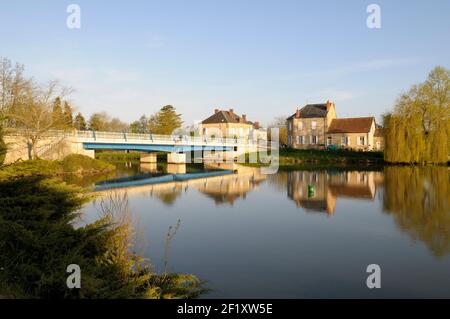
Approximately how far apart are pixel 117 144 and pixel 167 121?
Answer: 114 feet

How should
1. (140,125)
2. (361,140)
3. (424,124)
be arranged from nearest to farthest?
1. (424,124)
2. (361,140)
3. (140,125)

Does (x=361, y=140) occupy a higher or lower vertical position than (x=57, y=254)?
higher

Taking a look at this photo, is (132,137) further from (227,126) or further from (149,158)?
(227,126)

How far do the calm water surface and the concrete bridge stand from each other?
17.3 metres

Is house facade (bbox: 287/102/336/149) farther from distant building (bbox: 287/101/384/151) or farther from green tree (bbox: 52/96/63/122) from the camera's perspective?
green tree (bbox: 52/96/63/122)

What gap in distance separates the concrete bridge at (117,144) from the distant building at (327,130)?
14546 millimetres

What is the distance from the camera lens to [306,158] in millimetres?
61375

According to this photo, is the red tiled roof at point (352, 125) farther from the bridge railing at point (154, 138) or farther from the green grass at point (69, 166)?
the green grass at point (69, 166)

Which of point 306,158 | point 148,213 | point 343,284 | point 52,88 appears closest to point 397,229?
point 343,284

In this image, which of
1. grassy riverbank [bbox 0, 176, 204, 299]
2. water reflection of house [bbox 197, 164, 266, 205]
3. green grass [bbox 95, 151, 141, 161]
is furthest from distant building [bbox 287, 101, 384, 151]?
grassy riverbank [bbox 0, 176, 204, 299]

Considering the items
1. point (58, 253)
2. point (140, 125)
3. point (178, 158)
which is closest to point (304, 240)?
point (58, 253)

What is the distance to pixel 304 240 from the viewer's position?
47.0 ft

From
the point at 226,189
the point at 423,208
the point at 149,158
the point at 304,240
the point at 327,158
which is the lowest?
the point at 304,240

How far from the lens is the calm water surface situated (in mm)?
9884
